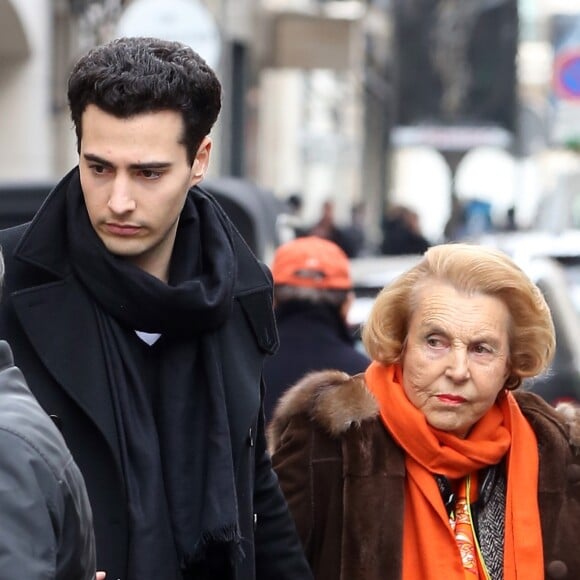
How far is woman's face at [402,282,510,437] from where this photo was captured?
3.95m

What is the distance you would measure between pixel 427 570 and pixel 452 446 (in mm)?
273

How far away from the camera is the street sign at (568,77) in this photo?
23.7 metres

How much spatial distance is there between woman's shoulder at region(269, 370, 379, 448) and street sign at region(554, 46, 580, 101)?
20039 mm

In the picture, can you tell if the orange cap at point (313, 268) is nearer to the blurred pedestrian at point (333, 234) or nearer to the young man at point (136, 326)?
the young man at point (136, 326)

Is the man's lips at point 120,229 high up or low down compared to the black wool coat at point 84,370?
up

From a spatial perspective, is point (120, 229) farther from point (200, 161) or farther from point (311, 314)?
point (311, 314)

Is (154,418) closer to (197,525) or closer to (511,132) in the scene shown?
(197,525)

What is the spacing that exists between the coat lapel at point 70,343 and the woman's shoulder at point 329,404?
779 millimetres

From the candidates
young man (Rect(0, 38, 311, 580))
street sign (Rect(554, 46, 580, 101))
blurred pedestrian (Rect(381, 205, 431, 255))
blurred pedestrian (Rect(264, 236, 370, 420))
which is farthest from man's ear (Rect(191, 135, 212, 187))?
street sign (Rect(554, 46, 580, 101))

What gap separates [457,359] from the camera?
395 cm

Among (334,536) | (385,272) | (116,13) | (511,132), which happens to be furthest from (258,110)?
(334,536)

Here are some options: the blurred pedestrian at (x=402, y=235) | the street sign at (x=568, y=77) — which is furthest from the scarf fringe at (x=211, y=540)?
the street sign at (x=568, y=77)

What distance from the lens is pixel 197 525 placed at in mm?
3420

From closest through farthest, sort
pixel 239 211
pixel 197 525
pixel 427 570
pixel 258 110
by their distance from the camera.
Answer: pixel 197 525, pixel 427 570, pixel 239 211, pixel 258 110
